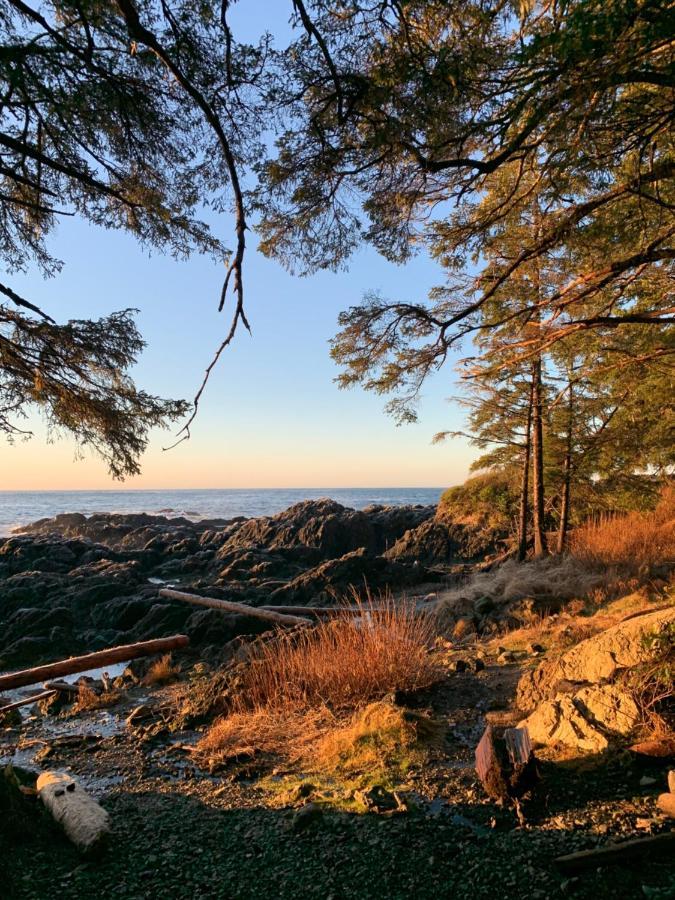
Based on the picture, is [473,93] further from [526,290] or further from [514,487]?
[514,487]

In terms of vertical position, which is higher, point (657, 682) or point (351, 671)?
point (657, 682)

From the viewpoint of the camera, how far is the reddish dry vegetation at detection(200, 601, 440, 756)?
5.64m

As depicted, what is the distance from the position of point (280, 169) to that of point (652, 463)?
12.4m

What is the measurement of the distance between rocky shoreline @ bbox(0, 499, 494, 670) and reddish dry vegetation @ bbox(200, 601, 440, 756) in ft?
7.71

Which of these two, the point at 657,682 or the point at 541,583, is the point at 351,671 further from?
the point at 541,583

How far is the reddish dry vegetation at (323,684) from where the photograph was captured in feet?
18.5

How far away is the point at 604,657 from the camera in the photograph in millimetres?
4371

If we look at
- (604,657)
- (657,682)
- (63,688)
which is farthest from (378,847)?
(63,688)

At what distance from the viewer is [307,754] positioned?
4992 millimetres

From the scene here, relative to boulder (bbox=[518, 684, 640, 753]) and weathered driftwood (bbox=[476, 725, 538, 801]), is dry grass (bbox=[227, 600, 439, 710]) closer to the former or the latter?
boulder (bbox=[518, 684, 640, 753])

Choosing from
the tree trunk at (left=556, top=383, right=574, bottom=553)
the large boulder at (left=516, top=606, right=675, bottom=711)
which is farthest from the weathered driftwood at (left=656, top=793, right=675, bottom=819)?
the tree trunk at (left=556, top=383, right=574, bottom=553)

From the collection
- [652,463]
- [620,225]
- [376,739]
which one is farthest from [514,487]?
[376,739]

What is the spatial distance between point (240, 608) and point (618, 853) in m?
10.5

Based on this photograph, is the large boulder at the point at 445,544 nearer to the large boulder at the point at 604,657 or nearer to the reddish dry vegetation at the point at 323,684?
the reddish dry vegetation at the point at 323,684
